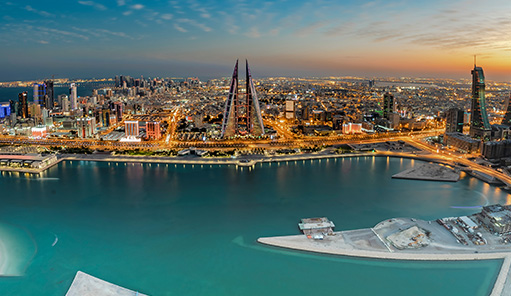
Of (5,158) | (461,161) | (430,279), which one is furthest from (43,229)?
(461,161)

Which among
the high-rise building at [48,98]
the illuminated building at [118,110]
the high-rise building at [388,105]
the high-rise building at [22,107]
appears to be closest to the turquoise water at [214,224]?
→ the high-rise building at [388,105]

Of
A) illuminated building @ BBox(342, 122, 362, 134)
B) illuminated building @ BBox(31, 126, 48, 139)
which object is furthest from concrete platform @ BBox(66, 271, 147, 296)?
illuminated building @ BBox(342, 122, 362, 134)

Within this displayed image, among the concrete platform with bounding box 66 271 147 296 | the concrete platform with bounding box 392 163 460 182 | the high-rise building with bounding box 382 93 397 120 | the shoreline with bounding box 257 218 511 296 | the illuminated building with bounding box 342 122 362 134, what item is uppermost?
the high-rise building with bounding box 382 93 397 120

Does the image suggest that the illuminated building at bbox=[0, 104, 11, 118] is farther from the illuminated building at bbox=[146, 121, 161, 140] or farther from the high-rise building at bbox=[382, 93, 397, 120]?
the high-rise building at bbox=[382, 93, 397, 120]

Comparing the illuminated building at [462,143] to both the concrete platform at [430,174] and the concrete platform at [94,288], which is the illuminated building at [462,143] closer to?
the concrete platform at [430,174]

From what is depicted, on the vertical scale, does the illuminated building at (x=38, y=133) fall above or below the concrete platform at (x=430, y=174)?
above
